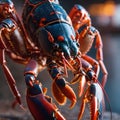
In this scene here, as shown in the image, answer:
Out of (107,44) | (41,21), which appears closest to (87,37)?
(41,21)

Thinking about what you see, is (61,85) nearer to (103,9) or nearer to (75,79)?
(75,79)

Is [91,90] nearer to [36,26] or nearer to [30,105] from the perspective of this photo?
[30,105]

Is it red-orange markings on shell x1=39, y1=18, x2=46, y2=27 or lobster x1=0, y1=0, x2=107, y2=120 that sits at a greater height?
red-orange markings on shell x1=39, y1=18, x2=46, y2=27

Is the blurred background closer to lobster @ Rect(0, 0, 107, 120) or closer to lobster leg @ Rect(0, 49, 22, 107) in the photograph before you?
lobster leg @ Rect(0, 49, 22, 107)

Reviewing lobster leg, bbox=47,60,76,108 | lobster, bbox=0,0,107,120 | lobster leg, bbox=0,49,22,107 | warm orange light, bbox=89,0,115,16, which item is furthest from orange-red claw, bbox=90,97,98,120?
warm orange light, bbox=89,0,115,16

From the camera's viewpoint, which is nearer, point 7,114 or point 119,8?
point 7,114

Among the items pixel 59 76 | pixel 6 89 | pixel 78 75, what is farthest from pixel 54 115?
pixel 6 89
